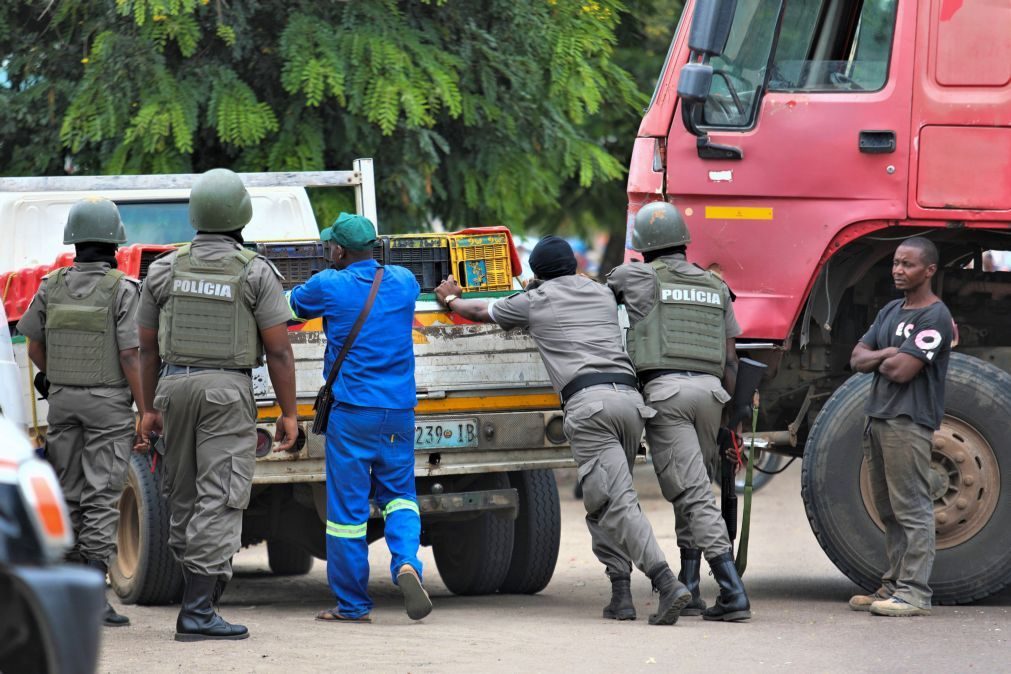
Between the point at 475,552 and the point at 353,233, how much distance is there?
2176 millimetres

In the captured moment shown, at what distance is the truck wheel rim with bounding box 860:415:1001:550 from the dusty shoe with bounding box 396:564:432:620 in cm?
234

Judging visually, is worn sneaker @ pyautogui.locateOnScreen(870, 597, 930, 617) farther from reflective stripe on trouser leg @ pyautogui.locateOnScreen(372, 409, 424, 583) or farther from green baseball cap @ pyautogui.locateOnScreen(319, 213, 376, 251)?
green baseball cap @ pyautogui.locateOnScreen(319, 213, 376, 251)

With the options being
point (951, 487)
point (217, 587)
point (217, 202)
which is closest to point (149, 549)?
point (217, 587)

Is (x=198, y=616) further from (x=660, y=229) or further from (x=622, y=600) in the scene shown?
(x=660, y=229)

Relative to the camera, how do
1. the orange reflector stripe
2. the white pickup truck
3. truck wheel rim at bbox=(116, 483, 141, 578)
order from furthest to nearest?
truck wheel rim at bbox=(116, 483, 141, 578) < the white pickup truck < the orange reflector stripe

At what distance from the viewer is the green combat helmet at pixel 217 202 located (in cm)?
642

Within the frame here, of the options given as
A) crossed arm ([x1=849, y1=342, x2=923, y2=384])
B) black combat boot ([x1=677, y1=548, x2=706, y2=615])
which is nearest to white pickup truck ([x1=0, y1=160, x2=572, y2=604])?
black combat boot ([x1=677, y1=548, x2=706, y2=615])

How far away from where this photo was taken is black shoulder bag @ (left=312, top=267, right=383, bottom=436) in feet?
22.3

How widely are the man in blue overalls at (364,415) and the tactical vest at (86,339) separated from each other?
0.81m

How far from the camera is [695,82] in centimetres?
731

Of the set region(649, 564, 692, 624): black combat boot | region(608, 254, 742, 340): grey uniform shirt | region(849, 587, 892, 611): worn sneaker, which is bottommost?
region(849, 587, 892, 611): worn sneaker

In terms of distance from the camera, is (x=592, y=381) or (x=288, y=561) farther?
(x=288, y=561)

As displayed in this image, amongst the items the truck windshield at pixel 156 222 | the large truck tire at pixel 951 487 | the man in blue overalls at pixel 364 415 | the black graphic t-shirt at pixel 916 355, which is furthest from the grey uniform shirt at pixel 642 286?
the truck windshield at pixel 156 222

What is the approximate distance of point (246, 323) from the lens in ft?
20.9
